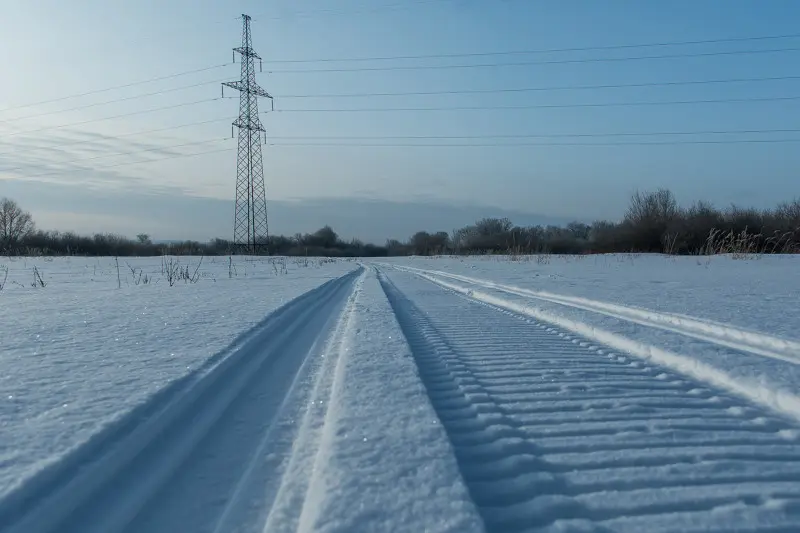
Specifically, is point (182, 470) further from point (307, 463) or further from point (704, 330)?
point (704, 330)

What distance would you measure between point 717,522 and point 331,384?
2.41m

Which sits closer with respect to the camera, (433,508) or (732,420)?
(433,508)

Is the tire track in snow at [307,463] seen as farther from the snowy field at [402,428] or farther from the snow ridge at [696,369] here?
the snow ridge at [696,369]

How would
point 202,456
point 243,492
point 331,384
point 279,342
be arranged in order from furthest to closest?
point 279,342, point 331,384, point 202,456, point 243,492

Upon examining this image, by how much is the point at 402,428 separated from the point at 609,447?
0.90 meters

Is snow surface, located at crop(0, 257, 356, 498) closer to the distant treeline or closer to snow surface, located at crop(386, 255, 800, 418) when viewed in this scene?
snow surface, located at crop(386, 255, 800, 418)

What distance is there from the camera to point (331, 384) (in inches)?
151

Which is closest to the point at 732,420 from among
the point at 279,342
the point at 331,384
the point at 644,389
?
the point at 644,389

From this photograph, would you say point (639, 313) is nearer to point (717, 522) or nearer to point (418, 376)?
point (418, 376)

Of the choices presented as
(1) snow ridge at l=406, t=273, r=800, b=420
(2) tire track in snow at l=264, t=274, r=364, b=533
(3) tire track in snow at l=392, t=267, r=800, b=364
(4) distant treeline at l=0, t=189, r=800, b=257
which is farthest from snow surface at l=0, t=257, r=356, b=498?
(4) distant treeline at l=0, t=189, r=800, b=257

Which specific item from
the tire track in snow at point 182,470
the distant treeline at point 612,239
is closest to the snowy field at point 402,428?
the tire track in snow at point 182,470

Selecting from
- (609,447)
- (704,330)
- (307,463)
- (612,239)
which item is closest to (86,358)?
(307,463)

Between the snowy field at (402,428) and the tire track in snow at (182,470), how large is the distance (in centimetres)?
1

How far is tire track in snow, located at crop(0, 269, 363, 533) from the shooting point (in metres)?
2.02
